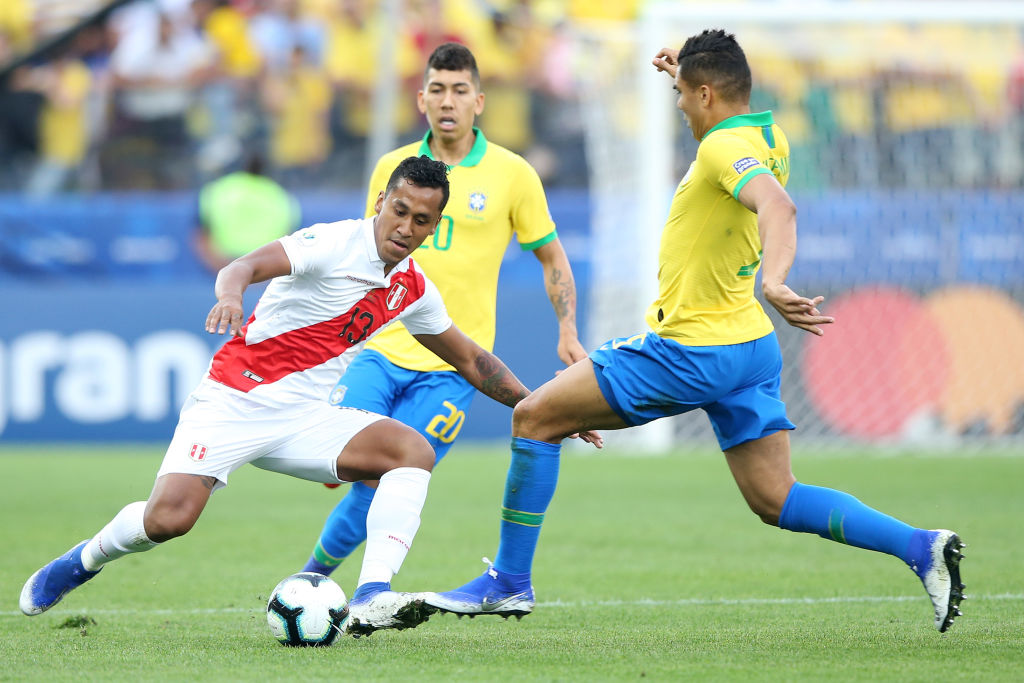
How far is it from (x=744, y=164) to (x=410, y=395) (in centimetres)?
205

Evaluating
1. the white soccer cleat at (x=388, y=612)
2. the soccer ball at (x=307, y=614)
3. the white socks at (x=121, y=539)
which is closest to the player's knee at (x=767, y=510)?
the white soccer cleat at (x=388, y=612)

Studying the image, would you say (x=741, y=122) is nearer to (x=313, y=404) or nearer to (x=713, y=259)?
(x=713, y=259)

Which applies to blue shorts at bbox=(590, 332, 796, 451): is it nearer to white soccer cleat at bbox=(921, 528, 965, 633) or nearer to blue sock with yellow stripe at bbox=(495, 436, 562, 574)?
blue sock with yellow stripe at bbox=(495, 436, 562, 574)

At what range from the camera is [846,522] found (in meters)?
5.13

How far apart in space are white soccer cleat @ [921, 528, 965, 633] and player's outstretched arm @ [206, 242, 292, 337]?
8.24 feet

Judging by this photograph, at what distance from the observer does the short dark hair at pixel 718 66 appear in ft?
16.6

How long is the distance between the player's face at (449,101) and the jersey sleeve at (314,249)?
126cm

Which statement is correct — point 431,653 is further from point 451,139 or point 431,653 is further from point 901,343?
point 901,343

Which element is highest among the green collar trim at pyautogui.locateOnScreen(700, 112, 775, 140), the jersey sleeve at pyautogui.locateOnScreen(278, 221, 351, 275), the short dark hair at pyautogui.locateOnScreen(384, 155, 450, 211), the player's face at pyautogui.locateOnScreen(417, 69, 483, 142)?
the player's face at pyautogui.locateOnScreen(417, 69, 483, 142)

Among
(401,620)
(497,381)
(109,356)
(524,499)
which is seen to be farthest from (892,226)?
(401,620)

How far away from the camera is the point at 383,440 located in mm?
5340

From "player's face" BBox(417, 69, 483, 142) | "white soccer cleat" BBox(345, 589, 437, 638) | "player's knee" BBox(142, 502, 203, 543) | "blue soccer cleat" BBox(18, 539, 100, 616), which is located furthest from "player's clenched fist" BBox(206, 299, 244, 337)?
"player's face" BBox(417, 69, 483, 142)

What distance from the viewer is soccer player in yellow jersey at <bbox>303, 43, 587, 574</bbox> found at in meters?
6.03

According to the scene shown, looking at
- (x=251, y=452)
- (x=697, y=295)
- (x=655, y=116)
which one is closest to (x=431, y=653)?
(x=251, y=452)
